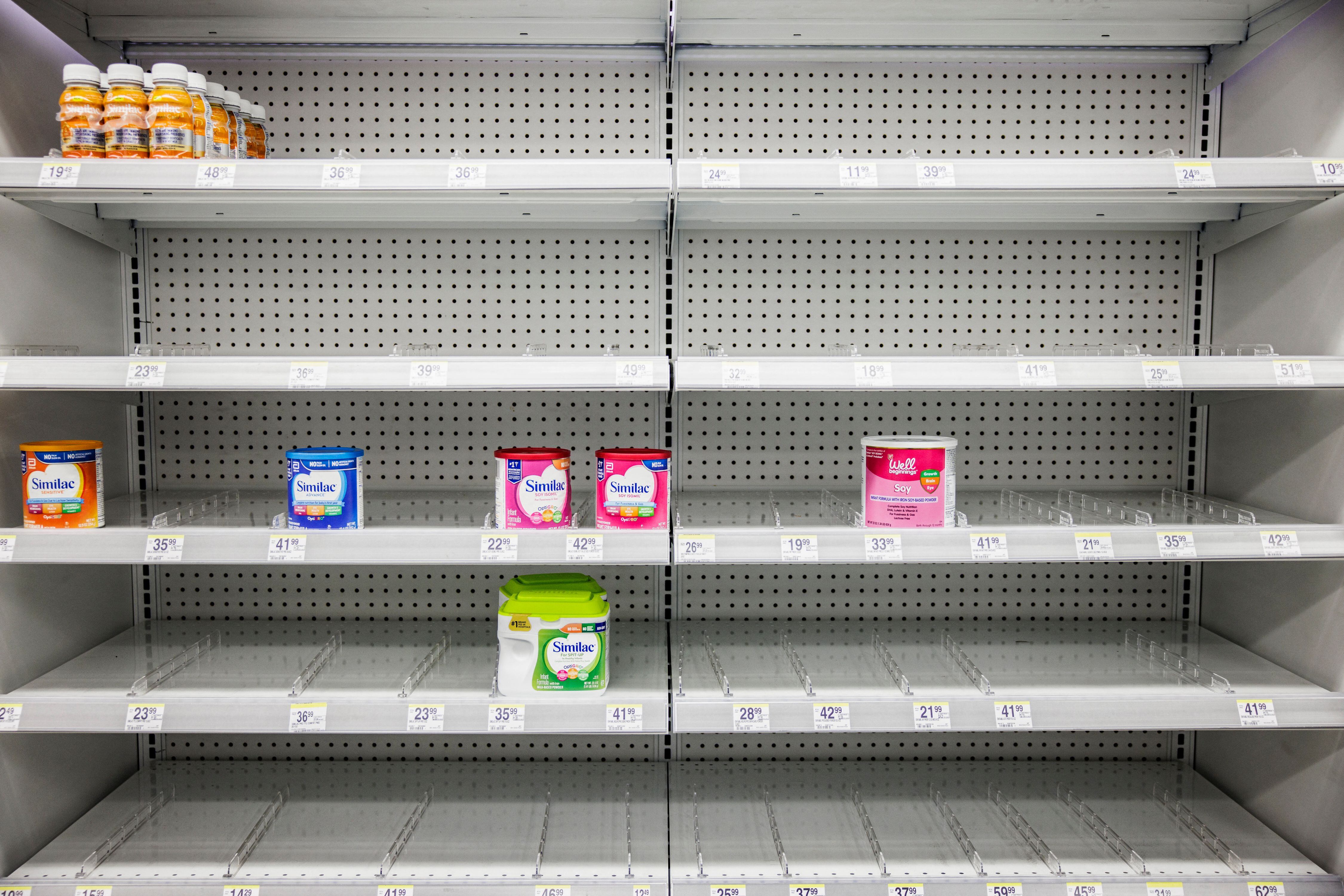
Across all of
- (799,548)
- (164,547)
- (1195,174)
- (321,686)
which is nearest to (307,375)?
(164,547)

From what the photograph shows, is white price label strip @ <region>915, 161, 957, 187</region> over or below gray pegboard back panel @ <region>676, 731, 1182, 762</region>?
over

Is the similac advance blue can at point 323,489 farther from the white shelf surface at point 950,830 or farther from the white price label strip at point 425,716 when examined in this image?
the white shelf surface at point 950,830

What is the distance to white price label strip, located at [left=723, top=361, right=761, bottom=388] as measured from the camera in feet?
4.89

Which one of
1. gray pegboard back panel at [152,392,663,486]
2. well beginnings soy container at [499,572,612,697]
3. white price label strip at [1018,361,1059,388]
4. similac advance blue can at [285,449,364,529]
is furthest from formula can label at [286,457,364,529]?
white price label strip at [1018,361,1059,388]

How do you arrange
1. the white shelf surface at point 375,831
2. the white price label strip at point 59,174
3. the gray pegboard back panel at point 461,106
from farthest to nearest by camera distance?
the gray pegboard back panel at point 461,106 < the white shelf surface at point 375,831 < the white price label strip at point 59,174

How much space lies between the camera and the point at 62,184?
146 cm

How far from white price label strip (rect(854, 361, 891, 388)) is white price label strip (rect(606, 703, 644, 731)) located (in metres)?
0.78

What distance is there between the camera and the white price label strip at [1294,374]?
1.49m

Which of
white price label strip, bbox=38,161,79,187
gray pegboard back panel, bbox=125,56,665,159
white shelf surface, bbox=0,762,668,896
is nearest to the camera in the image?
white price label strip, bbox=38,161,79,187

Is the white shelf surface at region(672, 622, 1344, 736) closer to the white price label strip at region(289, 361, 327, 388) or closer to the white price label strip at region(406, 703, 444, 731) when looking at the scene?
the white price label strip at region(406, 703, 444, 731)

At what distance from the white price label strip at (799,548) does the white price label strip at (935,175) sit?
0.73m

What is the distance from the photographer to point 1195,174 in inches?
58.7

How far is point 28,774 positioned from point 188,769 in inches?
15.3

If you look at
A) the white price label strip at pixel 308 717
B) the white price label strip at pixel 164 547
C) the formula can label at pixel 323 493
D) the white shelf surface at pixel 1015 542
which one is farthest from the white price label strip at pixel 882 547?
the white price label strip at pixel 164 547
